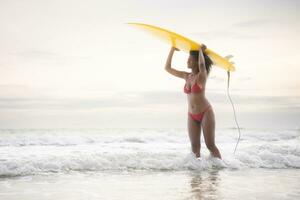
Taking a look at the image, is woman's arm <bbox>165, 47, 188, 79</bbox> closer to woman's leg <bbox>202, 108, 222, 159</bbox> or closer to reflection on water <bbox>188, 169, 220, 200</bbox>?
woman's leg <bbox>202, 108, 222, 159</bbox>

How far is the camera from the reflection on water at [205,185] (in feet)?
13.2

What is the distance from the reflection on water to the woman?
2.03 feet

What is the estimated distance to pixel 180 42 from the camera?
604 centimetres

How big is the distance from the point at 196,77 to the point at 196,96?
303mm

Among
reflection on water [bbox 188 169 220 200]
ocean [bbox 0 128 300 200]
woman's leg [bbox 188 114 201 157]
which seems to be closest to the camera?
reflection on water [bbox 188 169 220 200]

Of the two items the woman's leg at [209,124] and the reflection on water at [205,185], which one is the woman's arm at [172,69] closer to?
the woman's leg at [209,124]

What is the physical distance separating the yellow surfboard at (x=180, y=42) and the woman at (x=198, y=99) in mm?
104

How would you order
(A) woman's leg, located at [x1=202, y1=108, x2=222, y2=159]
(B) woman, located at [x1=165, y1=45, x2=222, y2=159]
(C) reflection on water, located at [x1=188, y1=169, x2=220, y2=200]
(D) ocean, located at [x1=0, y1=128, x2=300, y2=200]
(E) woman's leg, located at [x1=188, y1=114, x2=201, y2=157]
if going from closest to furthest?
(C) reflection on water, located at [x1=188, y1=169, x2=220, y2=200] → (D) ocean, located at [x1=0, y1=128, x2=300, y2=200] → (B) woman, located at [x1=165, y1=45, x2=222, y2=159] → (A) woman's leg, located at [x1=202, y1=108, x2=222, y2=159] → (E) woman's leg, located at [x1=188, y1=114, x2=201, y2=157]

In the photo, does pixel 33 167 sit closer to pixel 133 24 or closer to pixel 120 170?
pixel 120 170

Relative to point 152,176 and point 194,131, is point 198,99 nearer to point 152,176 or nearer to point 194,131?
point 194,131

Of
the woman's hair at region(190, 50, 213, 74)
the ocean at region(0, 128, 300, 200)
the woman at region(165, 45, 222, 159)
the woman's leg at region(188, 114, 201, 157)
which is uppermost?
the woman's hair at region(190, 50, 213, 74)

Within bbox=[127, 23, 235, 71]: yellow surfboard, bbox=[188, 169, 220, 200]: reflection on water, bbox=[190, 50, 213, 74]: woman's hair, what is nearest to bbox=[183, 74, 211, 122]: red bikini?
bbox=[190, 50, 213, 74]: woman's hair

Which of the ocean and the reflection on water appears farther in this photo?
the ocean

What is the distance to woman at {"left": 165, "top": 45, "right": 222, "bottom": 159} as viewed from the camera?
586cm
